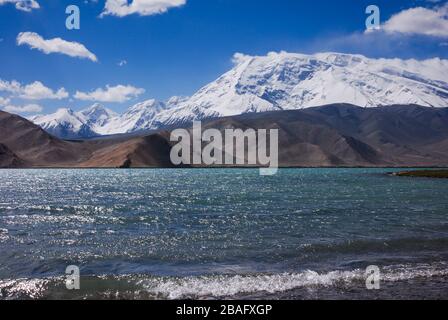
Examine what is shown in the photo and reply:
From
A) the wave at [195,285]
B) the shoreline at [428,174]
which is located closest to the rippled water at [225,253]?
the wave at [195,285]

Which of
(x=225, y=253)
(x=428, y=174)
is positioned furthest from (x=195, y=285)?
(x=428, y=174)

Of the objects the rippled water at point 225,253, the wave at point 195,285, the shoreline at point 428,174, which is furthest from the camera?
the shoreline at point 428,174

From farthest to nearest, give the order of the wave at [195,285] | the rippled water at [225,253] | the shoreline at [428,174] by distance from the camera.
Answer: the shoreline at [428,174] < the rippled water at [225,253] < the wave at [195,285]

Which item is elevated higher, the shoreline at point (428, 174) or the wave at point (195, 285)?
the shoreline at point (428, 174)

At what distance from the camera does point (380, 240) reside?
1217 inches

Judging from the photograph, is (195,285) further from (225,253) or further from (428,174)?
(428,174)

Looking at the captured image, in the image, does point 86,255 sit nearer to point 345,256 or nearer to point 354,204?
point 345,256

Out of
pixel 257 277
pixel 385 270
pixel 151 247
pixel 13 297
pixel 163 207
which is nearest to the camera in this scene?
pixel 13 297

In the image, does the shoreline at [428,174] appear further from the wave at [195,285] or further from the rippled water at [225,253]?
the wave at [195,285]

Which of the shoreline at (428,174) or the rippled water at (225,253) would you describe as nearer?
the rippled water at (225,253)

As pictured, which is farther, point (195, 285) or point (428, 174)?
point (428, 174)

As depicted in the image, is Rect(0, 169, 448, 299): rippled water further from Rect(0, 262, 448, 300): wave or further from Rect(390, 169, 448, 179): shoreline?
Rect(390, 169, 448, 179): shoreline

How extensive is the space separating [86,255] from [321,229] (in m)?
17.5
